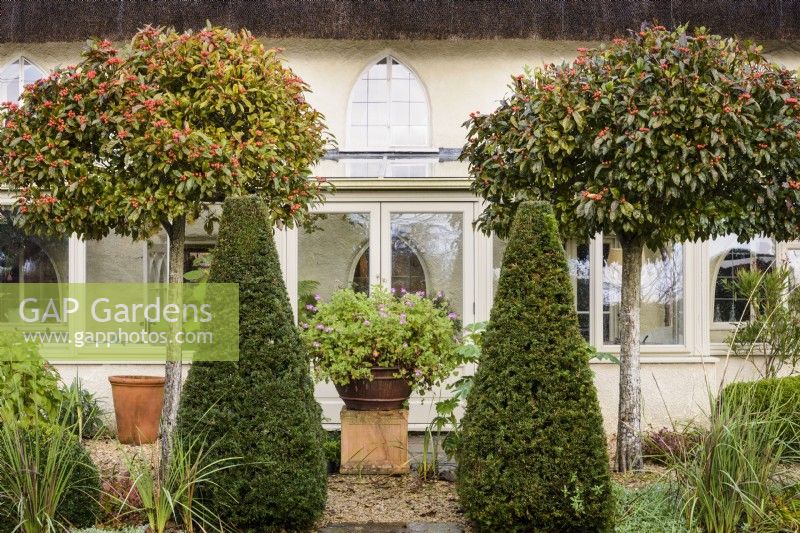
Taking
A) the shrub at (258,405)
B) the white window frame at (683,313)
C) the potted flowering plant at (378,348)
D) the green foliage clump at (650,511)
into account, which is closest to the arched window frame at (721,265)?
the white window frame at (683,313)

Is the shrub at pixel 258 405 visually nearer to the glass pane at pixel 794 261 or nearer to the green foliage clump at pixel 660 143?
the green foliage clump at pixel 660 143

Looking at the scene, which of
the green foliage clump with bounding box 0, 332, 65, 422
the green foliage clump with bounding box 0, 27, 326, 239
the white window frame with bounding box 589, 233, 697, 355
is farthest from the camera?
the white window frame with bounding box 589, 233, 697, 355

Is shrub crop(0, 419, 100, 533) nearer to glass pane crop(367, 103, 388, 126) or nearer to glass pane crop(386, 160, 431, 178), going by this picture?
glass pane crop(386, 160, 431, 178)

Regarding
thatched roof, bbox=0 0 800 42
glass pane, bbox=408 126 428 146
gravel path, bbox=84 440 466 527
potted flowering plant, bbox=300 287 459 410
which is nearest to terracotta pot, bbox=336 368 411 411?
potted flowering plant, bbox=300 287 459 410

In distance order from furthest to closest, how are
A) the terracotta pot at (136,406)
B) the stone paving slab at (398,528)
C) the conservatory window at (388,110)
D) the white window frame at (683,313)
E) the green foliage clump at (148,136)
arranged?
the conservatory window at (388,110), the white window frame at (683,313), the terracotta pot at (136,406), the green foliage clump at (148,136), the stone paving slab at (398,528)

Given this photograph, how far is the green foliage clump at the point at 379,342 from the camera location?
7469mm

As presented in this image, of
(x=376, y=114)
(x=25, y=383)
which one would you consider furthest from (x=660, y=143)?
(x=25, y=383)

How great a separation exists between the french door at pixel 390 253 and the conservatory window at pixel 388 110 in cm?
126

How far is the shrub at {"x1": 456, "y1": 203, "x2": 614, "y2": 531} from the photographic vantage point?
A: 528 centimetres

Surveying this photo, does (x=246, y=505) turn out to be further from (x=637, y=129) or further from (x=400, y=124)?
(x=400, y=124)

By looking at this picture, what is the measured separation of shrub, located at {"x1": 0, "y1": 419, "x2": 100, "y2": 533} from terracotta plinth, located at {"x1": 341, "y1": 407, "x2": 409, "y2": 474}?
2.67 m

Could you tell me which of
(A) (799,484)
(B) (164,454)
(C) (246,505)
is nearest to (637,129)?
(A) (799,484)

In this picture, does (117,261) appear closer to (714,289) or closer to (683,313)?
(683,313)

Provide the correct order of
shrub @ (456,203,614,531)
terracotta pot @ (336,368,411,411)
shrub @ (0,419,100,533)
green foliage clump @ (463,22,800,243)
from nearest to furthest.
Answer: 1. shrub @ (0,419,100,533)
2. shrub @ (456,203,614,531)
3. green foliage clump @ (463,22,800,243)
4. terracotta pot @ (336,368,411,411)
